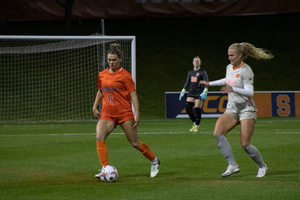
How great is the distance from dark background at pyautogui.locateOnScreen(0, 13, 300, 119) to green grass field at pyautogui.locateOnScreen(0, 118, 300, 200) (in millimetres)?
10099

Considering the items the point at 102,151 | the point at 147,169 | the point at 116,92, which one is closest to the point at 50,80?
the point at 147,169

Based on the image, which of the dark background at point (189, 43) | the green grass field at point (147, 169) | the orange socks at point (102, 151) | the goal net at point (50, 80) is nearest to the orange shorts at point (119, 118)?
the orange socks at point (102, 151)

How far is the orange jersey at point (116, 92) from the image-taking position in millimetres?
6391

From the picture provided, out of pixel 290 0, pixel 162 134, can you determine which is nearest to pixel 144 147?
pixel 162 134

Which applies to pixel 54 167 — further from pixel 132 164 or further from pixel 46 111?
pixel 46 111

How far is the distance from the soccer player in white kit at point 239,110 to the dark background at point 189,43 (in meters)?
14.6

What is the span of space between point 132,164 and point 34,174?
71.3 inches

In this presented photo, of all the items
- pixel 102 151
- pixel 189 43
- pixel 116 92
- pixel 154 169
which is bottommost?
pixel 154 169

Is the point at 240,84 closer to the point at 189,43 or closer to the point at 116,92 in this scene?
the point at 116,92

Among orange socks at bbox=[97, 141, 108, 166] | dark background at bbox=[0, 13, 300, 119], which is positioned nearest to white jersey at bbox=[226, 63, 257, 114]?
orange socks at bbox=[97, 141, 108, 166]

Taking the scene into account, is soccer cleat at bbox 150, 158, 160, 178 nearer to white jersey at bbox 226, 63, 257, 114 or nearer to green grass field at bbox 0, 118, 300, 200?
green grass field at bbox 0, 118, 300, 200

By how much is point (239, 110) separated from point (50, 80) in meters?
17.7

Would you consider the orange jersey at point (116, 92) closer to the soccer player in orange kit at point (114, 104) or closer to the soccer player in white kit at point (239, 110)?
the soccer player in orange kit at point (114, 104)

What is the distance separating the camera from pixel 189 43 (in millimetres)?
28406
